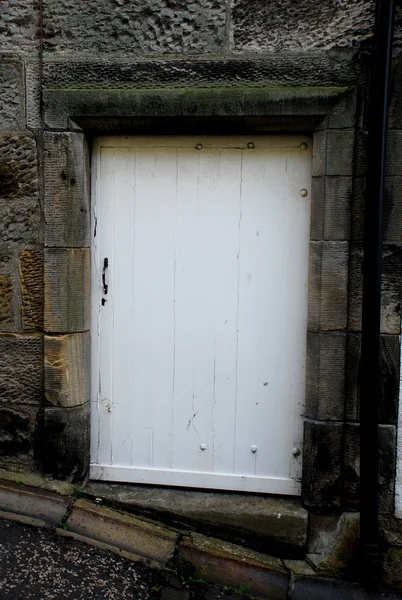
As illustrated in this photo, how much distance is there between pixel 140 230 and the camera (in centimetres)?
299

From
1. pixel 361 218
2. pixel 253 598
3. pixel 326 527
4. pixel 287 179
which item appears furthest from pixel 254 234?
pixel 253 598

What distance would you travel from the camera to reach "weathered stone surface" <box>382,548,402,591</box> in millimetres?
2721

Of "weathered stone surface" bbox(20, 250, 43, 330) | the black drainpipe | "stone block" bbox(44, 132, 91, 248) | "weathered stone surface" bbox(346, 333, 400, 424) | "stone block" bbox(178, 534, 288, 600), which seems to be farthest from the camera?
"weathered stone surface" bbox(20, 250, 43, 330)

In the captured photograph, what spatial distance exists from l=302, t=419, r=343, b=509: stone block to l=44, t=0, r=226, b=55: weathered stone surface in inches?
79.6

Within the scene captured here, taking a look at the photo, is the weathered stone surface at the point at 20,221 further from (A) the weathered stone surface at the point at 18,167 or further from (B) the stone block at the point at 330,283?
(B) the stone block at the point at 330,283

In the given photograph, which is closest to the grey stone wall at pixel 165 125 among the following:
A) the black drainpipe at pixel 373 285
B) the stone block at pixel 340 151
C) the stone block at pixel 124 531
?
the stone block at pixel 340 151

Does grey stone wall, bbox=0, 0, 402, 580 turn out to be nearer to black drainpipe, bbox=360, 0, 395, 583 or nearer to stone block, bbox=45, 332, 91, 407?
stone block, bbox=45, 332, 91, 407

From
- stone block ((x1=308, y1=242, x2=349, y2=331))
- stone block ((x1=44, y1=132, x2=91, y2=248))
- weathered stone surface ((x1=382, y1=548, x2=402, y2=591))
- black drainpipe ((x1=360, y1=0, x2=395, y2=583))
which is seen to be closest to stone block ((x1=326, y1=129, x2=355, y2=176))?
black drainpipe ((x1=360, y1=0, x2=395, y2=583))

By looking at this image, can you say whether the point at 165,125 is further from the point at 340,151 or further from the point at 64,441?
the point at 64,441

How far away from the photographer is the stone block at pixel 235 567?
265 centimetres

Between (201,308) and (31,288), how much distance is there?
0.93 meters

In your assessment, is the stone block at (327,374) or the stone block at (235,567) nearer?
the stone block at (235,567)

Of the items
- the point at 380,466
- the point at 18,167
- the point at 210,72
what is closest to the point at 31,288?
the point at 18,167

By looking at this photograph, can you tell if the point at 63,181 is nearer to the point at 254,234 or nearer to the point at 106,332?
the point at 106,332
